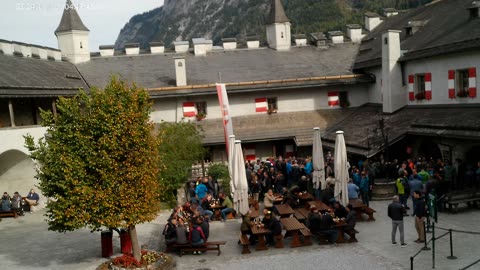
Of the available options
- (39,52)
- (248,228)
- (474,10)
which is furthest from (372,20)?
(248,228)

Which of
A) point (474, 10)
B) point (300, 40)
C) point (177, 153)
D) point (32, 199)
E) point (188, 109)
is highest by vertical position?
point (300, 40)

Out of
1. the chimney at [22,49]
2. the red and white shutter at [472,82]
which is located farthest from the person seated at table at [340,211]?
the chimney at [22,49]

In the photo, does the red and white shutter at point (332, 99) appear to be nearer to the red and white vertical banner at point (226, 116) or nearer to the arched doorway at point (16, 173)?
the red and white vertical banner at point (226, 116)

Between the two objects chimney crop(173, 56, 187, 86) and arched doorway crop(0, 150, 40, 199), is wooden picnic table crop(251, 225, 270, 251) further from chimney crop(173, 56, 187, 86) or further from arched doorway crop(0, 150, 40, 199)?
chimney crop(173, 56, 187, 86)

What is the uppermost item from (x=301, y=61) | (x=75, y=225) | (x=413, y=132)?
(x=301, y=61)

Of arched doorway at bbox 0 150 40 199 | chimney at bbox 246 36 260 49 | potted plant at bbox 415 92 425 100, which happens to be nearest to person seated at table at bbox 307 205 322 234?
potted plant at bbox 415 92 425 100

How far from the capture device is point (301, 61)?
117 feet

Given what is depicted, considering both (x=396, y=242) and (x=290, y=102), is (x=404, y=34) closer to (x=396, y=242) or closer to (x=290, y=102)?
(x=290, y=102)

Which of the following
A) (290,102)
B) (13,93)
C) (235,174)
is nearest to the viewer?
(235,174)

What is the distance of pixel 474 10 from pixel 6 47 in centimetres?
2505

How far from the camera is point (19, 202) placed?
23.4 meters

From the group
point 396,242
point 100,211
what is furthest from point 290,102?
point 100,211

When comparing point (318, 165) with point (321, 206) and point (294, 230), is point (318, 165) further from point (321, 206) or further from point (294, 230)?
point (294, 230)

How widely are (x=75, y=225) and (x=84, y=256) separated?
321 centimetres
